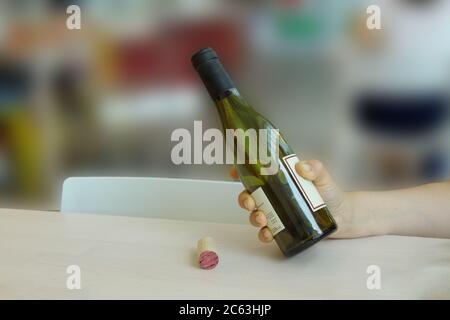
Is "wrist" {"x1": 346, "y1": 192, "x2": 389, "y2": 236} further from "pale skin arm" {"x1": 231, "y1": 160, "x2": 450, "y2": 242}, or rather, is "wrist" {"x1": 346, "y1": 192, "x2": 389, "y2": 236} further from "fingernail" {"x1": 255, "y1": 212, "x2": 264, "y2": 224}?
"fingernail" {"x1": 255, "y1": 212, "x2": 264, "y2": 224}

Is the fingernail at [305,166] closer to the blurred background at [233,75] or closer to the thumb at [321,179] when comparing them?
the thumb at [321,179]

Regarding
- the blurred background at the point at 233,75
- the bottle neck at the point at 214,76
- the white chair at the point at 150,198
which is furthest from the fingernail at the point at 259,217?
the blurred background at the point at 233,75

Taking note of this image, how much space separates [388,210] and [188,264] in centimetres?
28

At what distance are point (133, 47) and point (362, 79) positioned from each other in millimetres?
736

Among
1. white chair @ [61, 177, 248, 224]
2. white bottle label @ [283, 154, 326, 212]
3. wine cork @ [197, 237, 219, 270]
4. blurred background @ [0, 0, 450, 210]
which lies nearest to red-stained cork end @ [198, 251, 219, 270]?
wine cork @ [197, 237, 219, 270]

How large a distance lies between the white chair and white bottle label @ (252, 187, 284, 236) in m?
0.26

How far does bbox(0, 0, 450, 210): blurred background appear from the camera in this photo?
5.20 ft

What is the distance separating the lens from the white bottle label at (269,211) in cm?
53

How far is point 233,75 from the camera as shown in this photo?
1.64 meters

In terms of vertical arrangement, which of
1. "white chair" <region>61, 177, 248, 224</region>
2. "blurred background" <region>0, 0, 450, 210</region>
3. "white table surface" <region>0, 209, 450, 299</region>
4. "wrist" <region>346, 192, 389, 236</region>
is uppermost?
"blurred background" <region>0, 0, 450, 210</region>

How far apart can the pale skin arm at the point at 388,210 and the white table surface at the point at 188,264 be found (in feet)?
0.07

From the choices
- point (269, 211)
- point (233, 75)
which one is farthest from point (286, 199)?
point (233, 75)
